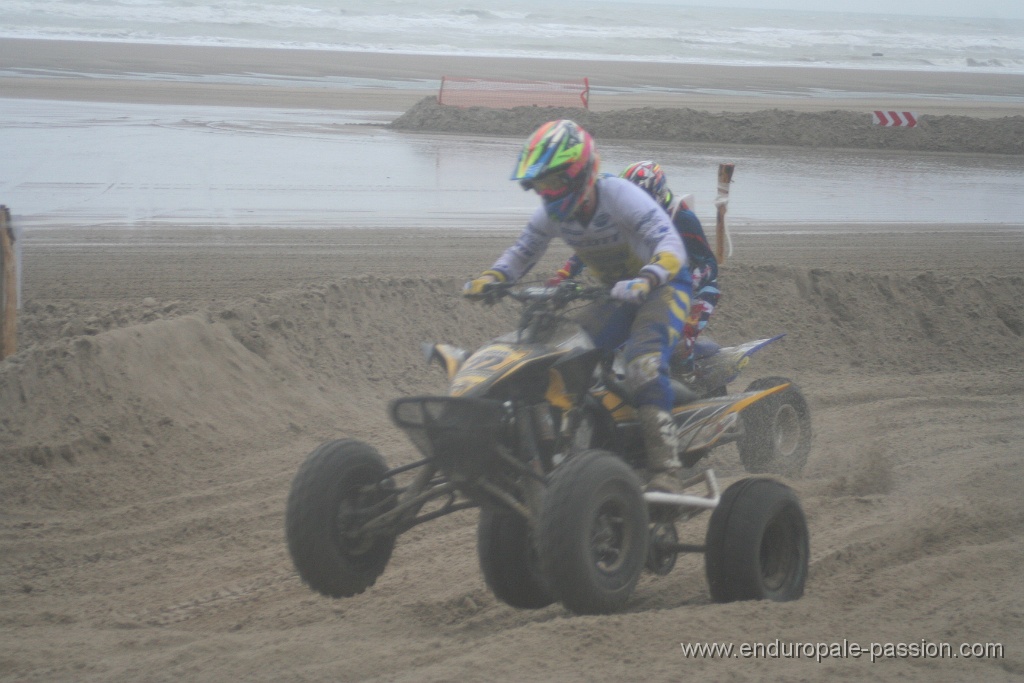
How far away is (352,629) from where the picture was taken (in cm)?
473

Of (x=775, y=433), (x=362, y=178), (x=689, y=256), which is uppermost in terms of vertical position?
(x=689, y=256)

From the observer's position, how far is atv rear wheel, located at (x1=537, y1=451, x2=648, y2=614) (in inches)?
166

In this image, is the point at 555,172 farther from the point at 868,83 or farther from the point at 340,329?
the point at 868,83

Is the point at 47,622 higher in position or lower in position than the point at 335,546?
lower

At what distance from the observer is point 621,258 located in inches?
216

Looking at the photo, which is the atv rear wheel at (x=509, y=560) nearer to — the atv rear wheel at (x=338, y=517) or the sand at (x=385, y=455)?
the sand at (x=385, y=455)

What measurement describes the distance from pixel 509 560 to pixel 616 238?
69.2 inches

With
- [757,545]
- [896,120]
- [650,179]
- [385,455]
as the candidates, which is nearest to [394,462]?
[385,455]

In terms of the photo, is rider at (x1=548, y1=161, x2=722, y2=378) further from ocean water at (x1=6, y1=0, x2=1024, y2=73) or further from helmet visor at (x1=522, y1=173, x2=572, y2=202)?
ocean water at (x1=6, y1=0, x2=1024, y2=73)

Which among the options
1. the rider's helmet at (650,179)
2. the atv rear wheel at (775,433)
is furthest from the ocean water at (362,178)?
the atv rear wheel at (775,433)

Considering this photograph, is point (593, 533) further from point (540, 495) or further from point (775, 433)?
point (775, 433)

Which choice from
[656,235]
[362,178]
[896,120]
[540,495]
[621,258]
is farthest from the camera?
[896,120]

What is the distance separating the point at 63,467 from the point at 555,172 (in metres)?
4.15

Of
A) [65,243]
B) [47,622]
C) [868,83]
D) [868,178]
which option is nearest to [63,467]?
[47,622]
